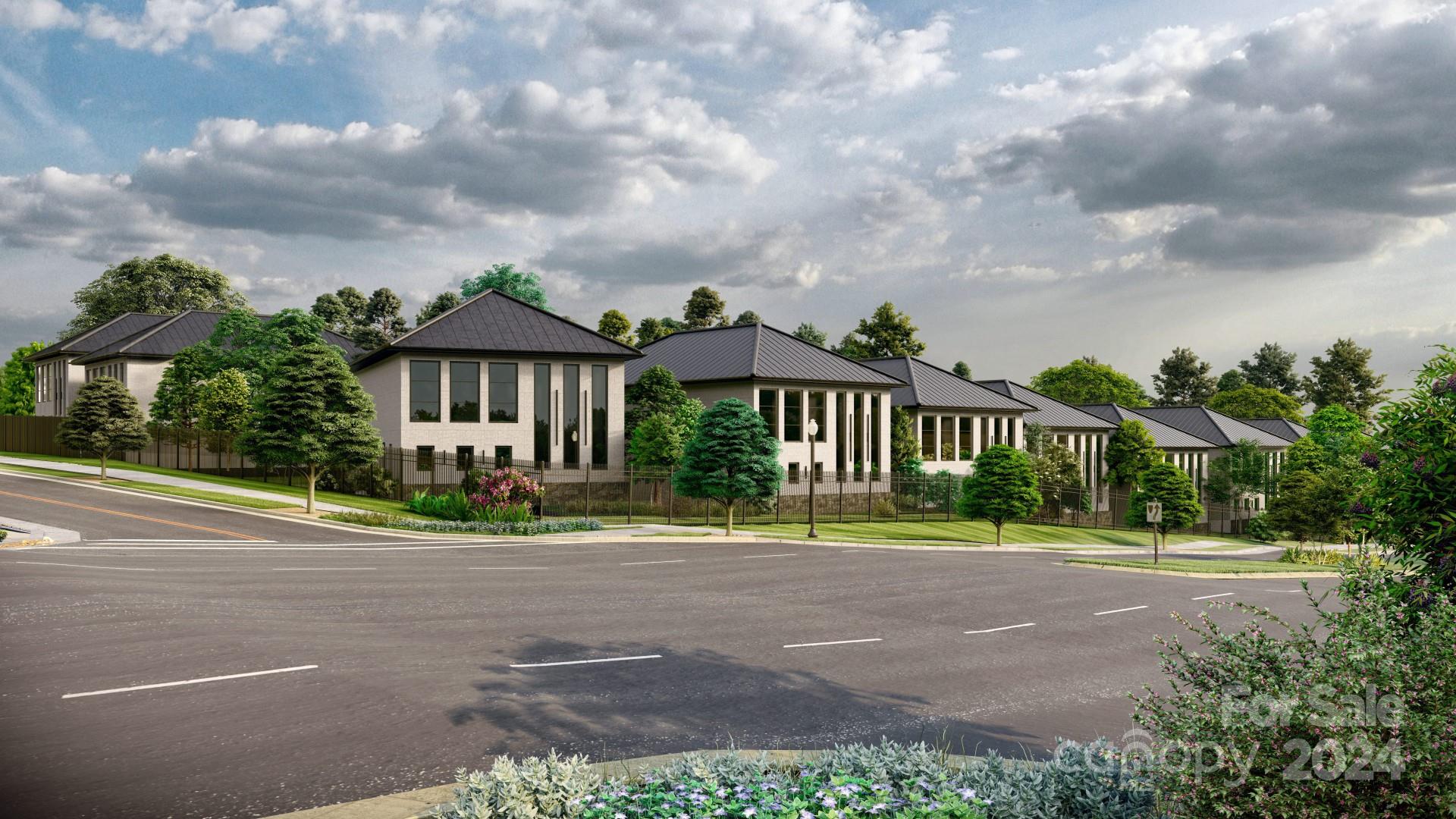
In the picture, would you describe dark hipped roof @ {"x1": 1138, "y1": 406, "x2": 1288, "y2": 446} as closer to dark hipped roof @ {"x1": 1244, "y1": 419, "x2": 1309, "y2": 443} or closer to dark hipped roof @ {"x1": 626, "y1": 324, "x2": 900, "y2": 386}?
dark hipped roof @ {"x1": 1244, "y1": 419, "x2": 1309, "y2": 443}

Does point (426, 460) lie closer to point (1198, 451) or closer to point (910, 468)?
point (910, 468)

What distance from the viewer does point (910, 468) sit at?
5534cm

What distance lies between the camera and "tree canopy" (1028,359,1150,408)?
11075 cm

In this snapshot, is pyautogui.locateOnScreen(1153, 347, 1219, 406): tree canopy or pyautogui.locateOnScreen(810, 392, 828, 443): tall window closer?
pyautogui.locateOnScreen(810, 392, 828, 443): tall window

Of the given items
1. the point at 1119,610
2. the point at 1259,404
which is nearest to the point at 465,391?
the point at 1119,610

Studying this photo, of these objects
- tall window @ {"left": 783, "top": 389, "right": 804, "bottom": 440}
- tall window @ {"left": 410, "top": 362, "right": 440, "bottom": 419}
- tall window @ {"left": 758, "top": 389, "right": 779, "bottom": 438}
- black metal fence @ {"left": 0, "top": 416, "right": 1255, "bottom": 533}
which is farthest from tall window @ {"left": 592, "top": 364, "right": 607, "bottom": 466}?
tall window @ {"left": 783, "top": 389, "right": 804, "bottom": 440}

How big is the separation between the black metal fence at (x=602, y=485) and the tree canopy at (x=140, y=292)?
114 ft

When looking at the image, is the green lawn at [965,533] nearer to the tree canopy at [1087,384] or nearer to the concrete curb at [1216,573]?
the concrete curb at [1216,573]

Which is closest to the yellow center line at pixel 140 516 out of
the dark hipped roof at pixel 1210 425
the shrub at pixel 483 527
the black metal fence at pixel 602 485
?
the shrub at pixel 483 527

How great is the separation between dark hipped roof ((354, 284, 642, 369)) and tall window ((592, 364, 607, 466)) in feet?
4.33

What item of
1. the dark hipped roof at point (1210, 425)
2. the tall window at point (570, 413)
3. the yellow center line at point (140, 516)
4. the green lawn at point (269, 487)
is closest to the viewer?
the yellow center line at point (140, 516)

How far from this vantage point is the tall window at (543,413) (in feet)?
149

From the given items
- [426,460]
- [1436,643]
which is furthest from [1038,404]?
[1436,643]

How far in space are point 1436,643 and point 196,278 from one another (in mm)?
105563
